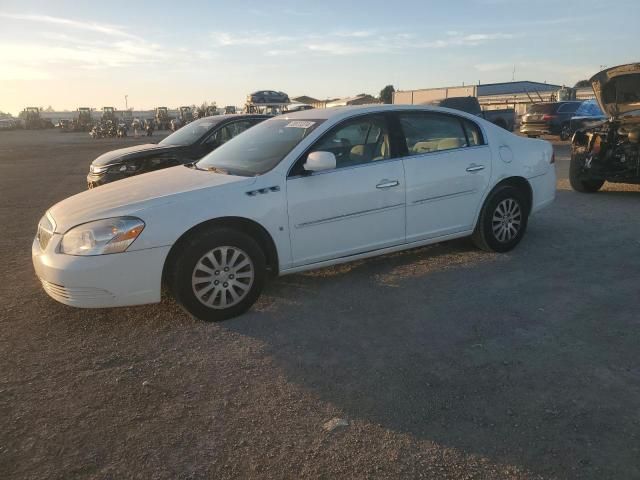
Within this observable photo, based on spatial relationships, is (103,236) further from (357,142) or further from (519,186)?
(519,186)

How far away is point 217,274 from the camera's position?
395 cm

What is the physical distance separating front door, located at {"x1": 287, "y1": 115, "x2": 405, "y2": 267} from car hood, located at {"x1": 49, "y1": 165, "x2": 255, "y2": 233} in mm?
504

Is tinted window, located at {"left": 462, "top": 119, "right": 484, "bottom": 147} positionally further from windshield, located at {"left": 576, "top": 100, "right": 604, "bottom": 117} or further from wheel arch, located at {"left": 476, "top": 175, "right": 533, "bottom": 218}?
windshield, located at {"left": 576, "top": 100, "right": 604, "bottom": 117}

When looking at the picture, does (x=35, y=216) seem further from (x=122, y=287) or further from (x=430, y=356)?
(x=430, y=356)

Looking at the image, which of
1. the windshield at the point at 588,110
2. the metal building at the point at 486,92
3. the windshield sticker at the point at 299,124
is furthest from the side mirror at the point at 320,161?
the metal building at the point at 486,92

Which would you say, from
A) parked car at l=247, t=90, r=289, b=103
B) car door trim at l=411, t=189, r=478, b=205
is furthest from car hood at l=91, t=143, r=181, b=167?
parked car at l=247, t=90, r=289, b=103

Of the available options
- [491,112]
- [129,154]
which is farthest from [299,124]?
[491,112]

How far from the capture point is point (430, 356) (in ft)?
11.1

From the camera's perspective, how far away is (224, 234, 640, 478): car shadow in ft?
8.48

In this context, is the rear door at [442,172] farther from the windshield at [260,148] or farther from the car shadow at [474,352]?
the windshield at [260,148]

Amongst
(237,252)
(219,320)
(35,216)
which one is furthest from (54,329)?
(35,216)

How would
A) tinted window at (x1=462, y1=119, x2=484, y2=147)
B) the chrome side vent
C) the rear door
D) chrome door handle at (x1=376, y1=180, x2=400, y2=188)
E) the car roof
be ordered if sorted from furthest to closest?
tinted window at (x1=462, y1=119, x2=484, y2=147) < the rear door < the car roof < chrome door handle at (x1=376, y1=180, x2=400, y2=188) < the chrome side vent

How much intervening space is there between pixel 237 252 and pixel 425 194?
1.89m

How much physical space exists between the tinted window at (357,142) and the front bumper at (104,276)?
5.36 feet
